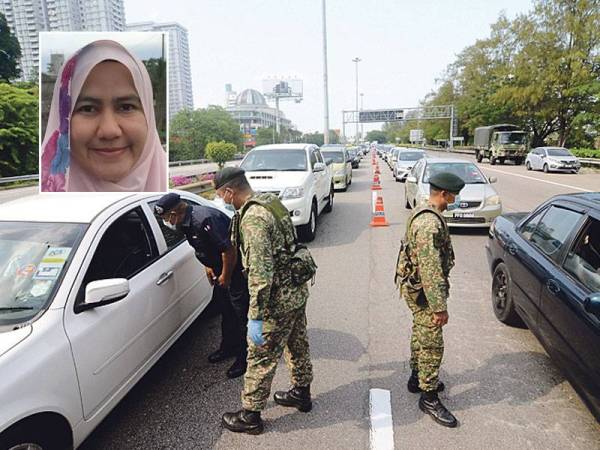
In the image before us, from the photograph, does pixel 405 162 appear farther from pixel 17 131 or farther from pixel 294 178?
pixel 17 131

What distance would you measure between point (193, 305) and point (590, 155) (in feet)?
103

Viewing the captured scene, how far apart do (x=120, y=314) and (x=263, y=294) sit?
1008mm

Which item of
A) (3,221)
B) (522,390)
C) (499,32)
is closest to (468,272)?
(522,390)

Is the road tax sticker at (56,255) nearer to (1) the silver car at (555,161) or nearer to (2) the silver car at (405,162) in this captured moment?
(2) the silver car at (405,162)

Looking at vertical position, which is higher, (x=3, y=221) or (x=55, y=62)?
(x=55, y=62)

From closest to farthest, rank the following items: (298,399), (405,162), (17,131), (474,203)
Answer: (298,399)
(474,203)
(405,162)
(17,131)

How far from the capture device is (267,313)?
8.36 feet

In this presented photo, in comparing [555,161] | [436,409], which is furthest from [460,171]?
[555,161]

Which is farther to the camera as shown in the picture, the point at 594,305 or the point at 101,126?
the point at 101,126

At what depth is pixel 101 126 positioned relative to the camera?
4.29 metres

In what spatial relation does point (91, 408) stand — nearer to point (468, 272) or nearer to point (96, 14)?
point (468, 272)

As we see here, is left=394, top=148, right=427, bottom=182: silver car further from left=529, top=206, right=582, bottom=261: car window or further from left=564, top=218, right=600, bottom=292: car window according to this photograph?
left=564, top=218, right=600, bottom=292: car window

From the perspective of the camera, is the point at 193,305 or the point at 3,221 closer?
the point at 3,221

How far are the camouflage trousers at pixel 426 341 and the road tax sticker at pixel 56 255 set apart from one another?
2231 millimetres
